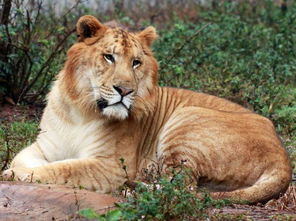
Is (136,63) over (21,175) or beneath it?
over

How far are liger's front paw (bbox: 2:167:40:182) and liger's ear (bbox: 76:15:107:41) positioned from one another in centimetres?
130

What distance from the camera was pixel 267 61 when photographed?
11383 millimetres

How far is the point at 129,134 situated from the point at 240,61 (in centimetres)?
512

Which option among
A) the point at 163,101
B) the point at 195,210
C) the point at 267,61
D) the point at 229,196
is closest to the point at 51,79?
the point at 163,101

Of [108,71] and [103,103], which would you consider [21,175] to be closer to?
[103,103]

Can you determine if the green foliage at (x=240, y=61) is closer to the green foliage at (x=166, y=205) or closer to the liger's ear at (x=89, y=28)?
the liger's ear at (x=89, y=28)

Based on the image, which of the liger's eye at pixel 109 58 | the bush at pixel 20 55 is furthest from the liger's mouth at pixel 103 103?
the bush at pixel 20 55

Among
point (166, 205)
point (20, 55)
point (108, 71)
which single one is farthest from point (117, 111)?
point (20, 55)

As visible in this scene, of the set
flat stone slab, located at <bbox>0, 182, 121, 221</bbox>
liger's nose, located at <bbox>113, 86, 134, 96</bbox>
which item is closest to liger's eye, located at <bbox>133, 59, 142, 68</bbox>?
liger's nose, located at <bbox>113, 86, 134, 96</bbox>

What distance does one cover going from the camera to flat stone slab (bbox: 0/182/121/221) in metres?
5.01

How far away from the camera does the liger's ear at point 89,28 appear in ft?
22.2

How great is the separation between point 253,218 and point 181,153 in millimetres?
1310

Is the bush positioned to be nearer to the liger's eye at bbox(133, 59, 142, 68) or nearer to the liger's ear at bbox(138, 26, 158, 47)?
the liger's ear at bbox(138, 26, 158, 47)

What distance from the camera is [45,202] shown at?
16.8ft
